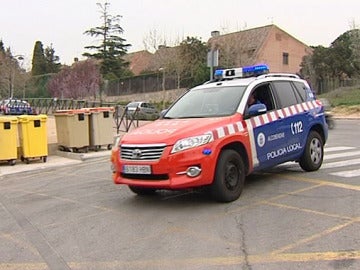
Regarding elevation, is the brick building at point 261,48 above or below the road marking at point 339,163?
above

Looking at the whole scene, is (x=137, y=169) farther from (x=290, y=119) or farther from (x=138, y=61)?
(x=138, y=61)

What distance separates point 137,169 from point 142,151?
10.2 inches

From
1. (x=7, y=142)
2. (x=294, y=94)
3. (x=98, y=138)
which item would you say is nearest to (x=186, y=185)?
(x=294, y=94)

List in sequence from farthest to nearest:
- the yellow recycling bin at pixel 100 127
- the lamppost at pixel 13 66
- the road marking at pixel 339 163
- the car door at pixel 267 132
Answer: the lamppost at pixel 13 66, the yellow recycling bin at pixel 100 127, the road marking at pixel 339 163, the car door at pixel 267 132

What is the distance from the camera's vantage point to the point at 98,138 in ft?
43.6

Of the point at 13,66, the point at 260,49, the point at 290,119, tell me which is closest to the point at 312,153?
the point at 290,119

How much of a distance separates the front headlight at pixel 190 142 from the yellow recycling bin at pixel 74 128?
689cm

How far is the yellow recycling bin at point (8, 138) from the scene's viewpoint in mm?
11273

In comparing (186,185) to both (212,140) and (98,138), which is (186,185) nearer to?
(212,140)

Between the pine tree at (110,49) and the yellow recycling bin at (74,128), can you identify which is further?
the pine tree at (110,49)

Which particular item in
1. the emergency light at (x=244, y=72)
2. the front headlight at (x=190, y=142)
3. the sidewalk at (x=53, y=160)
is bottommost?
the sidewalk at (x=53, y=160)

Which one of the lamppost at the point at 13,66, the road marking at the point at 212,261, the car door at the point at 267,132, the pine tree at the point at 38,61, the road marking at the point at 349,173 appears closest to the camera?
the road marking at the point at 212,261

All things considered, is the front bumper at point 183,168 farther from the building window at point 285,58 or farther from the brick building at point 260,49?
the building window at point 285,58

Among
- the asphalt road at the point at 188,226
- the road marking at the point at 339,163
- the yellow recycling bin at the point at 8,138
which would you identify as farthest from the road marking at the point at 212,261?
the yellow recycling bin at the point at 8,138
